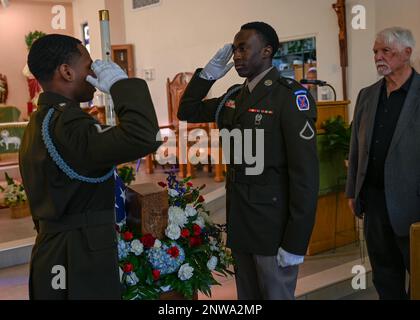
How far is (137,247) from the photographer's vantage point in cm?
181

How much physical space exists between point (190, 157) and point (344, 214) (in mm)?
2934

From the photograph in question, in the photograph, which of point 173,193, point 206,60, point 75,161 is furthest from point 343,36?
point 75,161

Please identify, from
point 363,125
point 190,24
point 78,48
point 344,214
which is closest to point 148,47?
point 190,24

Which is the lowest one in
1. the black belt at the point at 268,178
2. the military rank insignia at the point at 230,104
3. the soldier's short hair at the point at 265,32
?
the black belt at the point at 268,178

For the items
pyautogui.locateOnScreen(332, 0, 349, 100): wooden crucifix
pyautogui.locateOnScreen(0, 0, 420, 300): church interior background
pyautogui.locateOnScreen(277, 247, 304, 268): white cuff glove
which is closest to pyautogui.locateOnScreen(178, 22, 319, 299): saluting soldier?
pyautogui.locateOnScreen(277, 247, 304, 268): white cuff glove

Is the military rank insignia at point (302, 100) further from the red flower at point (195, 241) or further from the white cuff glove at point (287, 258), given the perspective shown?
the red flower at point (195, 241)

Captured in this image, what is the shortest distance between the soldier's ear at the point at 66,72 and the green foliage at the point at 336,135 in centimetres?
240

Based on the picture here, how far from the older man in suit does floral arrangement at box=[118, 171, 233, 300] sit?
713mm

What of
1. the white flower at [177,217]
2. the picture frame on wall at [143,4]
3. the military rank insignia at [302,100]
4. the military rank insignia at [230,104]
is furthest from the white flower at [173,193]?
the picture frame on wall at [143,4]

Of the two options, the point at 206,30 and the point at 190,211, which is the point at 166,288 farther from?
the point at 206,30

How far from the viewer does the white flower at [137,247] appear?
1.81 m

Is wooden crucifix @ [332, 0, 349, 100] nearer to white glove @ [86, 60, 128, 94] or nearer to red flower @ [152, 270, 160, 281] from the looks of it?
red flower @ [152, 270, 160, 281]

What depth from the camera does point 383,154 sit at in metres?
2.16
